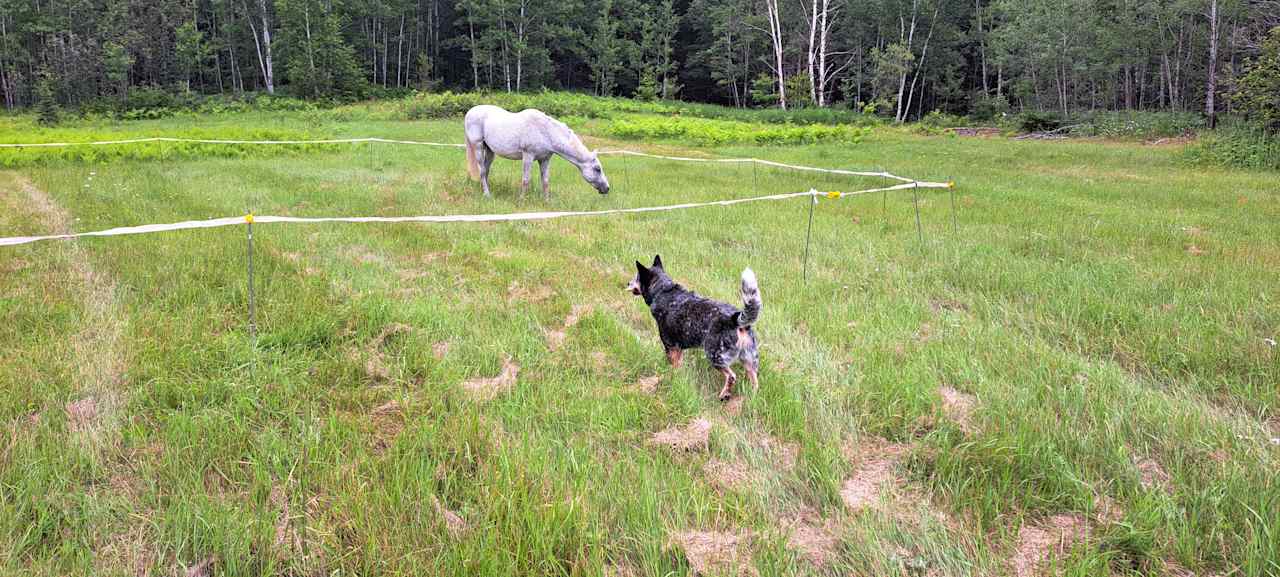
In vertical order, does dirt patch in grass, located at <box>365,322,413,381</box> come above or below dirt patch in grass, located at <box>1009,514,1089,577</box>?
above

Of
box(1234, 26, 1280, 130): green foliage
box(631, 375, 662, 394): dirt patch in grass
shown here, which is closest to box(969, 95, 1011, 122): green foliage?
box(1234, 26, 1280, 130): green foliage

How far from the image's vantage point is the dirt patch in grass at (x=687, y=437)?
3.22m

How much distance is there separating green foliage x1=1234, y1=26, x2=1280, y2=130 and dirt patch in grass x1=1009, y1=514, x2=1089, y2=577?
2297cm

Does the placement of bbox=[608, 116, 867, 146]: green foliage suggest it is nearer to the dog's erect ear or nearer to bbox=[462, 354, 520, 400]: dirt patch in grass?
the dog's erect ear

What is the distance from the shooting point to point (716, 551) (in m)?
2.41

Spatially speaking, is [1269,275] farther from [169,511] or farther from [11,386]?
[11,386]

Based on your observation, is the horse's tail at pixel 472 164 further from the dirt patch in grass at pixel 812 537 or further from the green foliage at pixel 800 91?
the green foliage at pixel 800 91

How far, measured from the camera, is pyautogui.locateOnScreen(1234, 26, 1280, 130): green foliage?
59.8ft

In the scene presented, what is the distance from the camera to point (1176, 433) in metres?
3.21

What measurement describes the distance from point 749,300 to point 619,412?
91cm

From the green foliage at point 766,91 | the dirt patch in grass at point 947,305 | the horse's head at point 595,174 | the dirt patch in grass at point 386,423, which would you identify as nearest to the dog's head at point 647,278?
the dirt patch in grass at point 386,423

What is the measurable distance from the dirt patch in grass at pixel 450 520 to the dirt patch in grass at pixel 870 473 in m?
1.58

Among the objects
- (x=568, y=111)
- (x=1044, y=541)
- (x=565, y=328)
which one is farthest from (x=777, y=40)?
(x=1044, y=541)

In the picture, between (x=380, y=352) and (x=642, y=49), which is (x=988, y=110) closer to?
(x=642, y=49)
